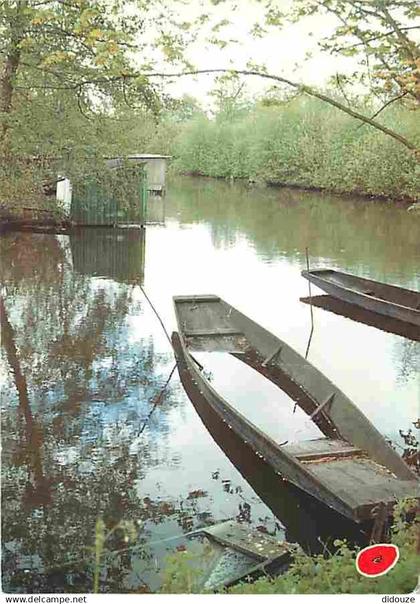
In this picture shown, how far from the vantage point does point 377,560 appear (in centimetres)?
191

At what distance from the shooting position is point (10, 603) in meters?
1.81

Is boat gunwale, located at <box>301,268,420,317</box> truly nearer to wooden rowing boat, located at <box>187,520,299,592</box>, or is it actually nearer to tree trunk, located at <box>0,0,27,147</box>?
tree trunk, located at <box>0,0,27,147</box>

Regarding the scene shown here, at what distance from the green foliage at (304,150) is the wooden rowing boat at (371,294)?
828 mm

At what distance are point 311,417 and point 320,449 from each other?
42cm

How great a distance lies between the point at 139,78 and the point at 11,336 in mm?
2026

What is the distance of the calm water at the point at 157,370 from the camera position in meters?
2.79

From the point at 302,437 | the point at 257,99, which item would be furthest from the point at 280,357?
the point at 257,99

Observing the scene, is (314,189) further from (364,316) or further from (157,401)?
A: (157,401)

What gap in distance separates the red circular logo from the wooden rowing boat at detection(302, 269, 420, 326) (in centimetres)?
381

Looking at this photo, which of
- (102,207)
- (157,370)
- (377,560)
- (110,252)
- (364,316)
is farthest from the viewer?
(102,207)

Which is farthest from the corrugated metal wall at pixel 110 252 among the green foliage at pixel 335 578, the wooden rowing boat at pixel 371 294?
the green foliage at pixel 335 578

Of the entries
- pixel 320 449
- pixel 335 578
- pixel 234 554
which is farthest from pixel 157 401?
pixel 335 578

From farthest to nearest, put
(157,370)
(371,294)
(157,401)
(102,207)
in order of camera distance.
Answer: (371,294)
(102,207)
(157,370)
(157,401)

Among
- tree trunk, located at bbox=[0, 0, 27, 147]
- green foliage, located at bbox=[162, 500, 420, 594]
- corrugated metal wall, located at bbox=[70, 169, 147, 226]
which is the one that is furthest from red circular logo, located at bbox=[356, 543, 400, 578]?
corrugated metal wall, located at bbox=[70, 169, 147, 226]
